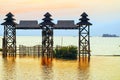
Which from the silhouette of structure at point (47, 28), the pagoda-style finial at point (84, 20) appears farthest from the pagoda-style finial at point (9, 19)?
the pagoda-style finial at point (84, 20)

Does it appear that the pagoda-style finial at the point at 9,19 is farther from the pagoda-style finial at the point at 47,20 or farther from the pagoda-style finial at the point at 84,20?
the pagoda-style finial at the point at 84,20

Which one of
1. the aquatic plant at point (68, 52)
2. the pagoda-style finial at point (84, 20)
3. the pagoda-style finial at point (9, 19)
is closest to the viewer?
the aquatic plant at point (68, 52)

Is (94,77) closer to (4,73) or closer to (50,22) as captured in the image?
(4,73)

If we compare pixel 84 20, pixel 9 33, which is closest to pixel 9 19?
pixel 9 33

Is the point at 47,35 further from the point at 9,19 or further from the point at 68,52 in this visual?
the point at 9,19

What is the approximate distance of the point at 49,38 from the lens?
5559 centimetres

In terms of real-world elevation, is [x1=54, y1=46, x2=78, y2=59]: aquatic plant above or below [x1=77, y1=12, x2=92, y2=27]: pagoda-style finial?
below

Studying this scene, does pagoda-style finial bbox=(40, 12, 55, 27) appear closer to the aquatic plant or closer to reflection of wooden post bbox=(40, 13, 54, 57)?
reflection of wooden post bbox=(40, 13, 54, 57)


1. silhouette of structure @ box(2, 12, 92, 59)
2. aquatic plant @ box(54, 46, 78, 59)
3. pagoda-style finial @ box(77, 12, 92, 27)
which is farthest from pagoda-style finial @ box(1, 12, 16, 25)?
pagoda-style finial @ box(77, 12, 92, 27)

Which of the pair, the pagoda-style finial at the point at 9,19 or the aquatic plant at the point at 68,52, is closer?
the aquatic plant at the point at 68,52

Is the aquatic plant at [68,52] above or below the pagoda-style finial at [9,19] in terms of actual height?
below

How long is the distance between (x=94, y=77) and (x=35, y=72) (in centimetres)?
533

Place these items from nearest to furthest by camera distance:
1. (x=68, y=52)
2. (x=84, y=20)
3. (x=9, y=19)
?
(x=68, y=52), (x=84, y=20), (x=9, y=19)

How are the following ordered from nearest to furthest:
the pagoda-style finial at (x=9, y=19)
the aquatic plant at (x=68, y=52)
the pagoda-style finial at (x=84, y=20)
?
1. the aquatic plant at (x=68, y=52)
2. the pagoda-style finial at (x=84, y=20)
3. the pagoda-style finial at (x=9, y=19)
